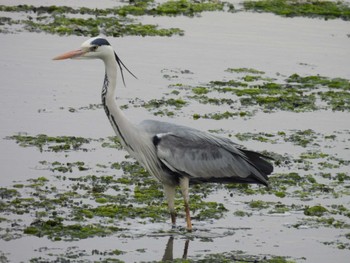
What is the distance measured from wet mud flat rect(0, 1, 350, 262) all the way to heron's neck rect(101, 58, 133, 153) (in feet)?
3.04

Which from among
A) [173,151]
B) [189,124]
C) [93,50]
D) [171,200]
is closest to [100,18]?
[189,124]

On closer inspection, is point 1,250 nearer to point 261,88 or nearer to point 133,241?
point 133,241

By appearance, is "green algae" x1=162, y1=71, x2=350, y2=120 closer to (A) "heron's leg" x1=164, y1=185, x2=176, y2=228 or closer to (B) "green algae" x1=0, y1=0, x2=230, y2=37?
(B) "green algae" x1=0, y1=0, x2=230, y2=37

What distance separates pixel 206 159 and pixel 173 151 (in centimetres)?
41

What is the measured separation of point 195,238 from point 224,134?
3710 mm

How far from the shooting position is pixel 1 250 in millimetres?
9234

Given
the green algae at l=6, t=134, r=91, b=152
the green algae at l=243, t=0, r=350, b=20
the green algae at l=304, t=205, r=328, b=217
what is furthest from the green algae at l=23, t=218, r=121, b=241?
the green algae at l=243, t=0, r=350, b=20

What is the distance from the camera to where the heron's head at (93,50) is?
10211 mm

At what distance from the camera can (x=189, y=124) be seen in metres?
14.1

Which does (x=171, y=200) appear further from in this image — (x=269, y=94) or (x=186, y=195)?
(x=269, y=94)

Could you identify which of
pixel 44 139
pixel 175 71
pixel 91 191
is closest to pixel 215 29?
pixel 175 71

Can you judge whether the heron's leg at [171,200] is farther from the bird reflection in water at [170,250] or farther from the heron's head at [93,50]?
the heron's head at [93,50]

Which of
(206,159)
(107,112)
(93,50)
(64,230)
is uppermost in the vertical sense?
(93,50)

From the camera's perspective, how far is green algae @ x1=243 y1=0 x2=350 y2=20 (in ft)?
75.7
